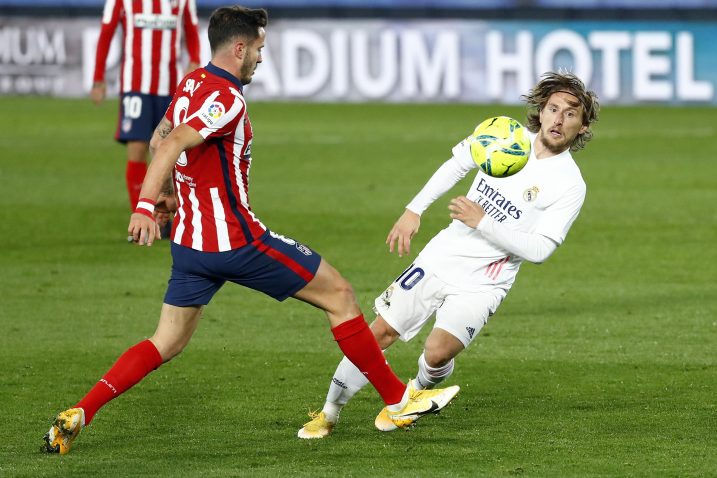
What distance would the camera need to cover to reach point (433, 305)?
20.0 ft

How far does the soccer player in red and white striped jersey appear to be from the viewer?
11.9m

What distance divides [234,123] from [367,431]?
1.43 meters

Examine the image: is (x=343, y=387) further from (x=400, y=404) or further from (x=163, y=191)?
(x=163, y=191)

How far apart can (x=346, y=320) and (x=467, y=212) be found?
638 mm

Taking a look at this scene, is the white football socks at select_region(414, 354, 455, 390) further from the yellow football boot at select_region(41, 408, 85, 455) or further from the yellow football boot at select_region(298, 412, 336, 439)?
the yellow football boot at select_region(41, 408, 85, 455)

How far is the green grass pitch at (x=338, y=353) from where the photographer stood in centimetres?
555

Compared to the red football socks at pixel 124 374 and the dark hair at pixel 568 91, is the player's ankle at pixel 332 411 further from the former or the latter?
the dark hair at pixel 568 91

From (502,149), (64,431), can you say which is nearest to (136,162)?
(502,149)

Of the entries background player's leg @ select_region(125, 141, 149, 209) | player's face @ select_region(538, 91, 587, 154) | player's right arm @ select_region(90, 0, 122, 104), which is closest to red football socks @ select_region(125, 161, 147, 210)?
background player's leg @ select_region(125, 141, 149, 209)

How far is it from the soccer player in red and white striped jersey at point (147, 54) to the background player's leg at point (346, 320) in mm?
6457

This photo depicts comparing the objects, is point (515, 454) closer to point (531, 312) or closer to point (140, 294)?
point (531, 312)

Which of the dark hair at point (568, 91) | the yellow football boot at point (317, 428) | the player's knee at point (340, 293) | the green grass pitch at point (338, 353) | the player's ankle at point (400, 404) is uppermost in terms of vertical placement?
the dark hair at point (568, 91)

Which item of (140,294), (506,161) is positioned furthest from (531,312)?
(506,161)

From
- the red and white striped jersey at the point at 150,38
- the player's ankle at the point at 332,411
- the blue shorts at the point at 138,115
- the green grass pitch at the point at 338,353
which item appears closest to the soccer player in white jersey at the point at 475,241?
the player's ankle at the point at 332,411
